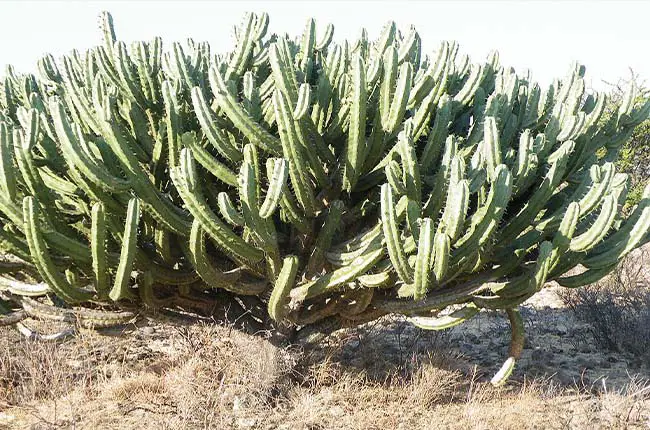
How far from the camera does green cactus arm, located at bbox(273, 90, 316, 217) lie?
3.77 metres

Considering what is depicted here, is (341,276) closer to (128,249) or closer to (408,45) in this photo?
(128,249)

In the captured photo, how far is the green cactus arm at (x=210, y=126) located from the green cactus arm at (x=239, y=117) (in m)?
0.09

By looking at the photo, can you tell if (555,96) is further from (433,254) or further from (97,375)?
(97,375)

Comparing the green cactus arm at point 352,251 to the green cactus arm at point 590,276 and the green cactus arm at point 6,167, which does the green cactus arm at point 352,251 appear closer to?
the green cactus arm at point 590,276

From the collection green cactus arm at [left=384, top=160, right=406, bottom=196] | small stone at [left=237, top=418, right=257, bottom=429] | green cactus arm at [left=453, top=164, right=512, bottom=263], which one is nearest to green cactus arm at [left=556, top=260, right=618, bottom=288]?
green cactus arm at [left=453, top=164, right=512, bottom=263]

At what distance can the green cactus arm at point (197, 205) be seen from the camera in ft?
11.8

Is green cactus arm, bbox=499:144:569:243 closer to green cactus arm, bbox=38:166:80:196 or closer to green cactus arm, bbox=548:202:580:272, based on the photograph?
green cactus arm, bbox=548:202:580:272

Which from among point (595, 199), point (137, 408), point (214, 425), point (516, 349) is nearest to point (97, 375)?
point (137, 408)

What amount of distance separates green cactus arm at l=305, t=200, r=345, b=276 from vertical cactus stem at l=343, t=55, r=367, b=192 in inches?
6.4

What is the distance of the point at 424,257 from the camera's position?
3682mm

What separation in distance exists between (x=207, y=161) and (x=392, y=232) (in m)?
1.20

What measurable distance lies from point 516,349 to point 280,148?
8.50ft

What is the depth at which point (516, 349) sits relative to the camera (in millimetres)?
5148

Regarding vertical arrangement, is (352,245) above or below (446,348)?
above
